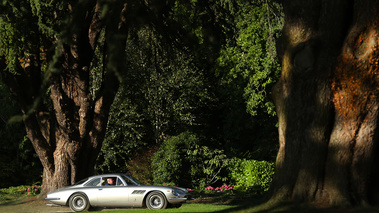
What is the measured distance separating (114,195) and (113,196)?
4cm

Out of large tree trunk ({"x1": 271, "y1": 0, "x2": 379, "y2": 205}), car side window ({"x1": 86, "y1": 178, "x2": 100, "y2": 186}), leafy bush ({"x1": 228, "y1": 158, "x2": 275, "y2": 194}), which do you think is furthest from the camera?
leafy bush ({"x1": 228, "y1": 158, "x2": 275, "y2": 194})

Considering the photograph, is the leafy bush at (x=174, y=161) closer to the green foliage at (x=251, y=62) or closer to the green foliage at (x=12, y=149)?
the green foliage at (x=251, y=62)

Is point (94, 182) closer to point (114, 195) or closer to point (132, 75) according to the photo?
point (114, 195)

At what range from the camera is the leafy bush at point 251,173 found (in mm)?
27438

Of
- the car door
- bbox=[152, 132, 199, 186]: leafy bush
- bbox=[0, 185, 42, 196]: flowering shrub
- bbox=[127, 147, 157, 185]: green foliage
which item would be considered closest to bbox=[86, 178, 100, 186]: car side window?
the car door

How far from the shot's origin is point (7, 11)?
1566 centimetres

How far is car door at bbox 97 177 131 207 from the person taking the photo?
17125mm

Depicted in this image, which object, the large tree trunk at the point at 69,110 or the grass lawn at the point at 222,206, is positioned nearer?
the grass lawn at the point at 222,206

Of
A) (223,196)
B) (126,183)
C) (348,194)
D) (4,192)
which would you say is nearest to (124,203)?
(126,183)

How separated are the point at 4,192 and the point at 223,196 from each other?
1166 cm

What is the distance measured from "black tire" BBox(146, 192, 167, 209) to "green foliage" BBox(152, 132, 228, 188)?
10.6 meters

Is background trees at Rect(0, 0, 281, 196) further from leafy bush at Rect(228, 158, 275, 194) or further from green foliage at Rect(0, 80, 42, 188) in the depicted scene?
green foliage at Rect(0, 80, 42, 188)

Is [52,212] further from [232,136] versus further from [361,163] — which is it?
[232,136]

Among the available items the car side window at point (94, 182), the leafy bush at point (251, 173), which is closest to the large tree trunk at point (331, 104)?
the car side window at point (94, 182)
